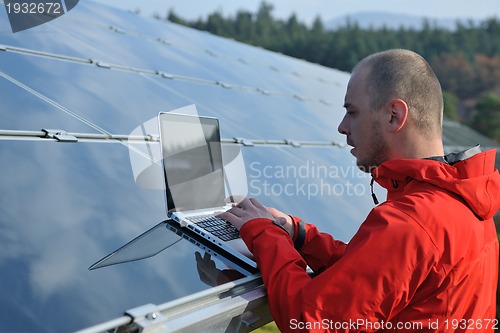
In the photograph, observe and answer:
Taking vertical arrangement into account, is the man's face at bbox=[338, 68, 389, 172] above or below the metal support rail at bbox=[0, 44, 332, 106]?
above

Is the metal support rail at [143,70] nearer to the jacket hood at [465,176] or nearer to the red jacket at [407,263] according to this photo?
the red jacket at [407,263]

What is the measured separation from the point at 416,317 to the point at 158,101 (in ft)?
8.91

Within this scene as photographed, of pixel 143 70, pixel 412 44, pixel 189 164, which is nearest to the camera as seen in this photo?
pixel 189 164

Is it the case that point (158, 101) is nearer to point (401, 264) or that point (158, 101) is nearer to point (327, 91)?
point (401, 264)

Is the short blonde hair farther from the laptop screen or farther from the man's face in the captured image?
the laptop screen

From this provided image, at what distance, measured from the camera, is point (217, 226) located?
2367 millimetres

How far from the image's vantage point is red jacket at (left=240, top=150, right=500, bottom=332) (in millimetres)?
1805

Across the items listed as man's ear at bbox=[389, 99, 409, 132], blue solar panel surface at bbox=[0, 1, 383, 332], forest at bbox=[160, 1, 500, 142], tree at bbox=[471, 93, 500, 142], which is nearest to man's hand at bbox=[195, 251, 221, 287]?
blue solar panel surface at bbox=[0, 1, 383, 332]

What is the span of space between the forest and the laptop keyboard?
45.6 metres

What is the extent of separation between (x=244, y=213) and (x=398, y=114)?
2.52ft

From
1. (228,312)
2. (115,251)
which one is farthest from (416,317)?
(115,251)

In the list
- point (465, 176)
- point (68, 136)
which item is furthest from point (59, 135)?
point (465, 176)

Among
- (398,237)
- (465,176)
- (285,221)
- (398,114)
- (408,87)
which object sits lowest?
(285,221)

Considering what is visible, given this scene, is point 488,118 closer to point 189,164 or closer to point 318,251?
point 318,251
